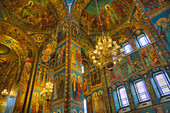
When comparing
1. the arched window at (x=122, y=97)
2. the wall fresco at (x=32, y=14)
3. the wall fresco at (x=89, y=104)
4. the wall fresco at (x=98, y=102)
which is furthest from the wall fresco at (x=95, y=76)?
the wall fresco at (x=32, y=14)

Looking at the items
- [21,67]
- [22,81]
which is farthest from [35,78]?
[21,67]

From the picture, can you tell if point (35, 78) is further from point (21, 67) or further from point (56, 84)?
point (56, 84)

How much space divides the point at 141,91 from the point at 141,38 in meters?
4.64

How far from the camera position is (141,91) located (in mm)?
9078

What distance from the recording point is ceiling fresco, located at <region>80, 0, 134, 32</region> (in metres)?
11.2

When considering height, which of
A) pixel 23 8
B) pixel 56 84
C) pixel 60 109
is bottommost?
pixel 60 109

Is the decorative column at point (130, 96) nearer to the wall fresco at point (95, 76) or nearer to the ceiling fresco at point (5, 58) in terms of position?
the wall fresco at point (95, 76)

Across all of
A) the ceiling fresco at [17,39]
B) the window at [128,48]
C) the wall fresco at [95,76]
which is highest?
the ceiling fresco at [17,39]

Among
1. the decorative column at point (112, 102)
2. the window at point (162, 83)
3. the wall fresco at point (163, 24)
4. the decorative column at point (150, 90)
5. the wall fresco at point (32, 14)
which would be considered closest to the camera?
the wall fresco at point (163, 24)

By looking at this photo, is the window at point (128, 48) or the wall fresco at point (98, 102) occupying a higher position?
the window at point (128, 48)

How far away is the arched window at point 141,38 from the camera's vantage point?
34.0ft

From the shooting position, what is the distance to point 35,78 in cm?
1085

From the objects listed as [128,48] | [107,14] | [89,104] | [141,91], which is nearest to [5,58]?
[89,104]

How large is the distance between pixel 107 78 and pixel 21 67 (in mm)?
8217
